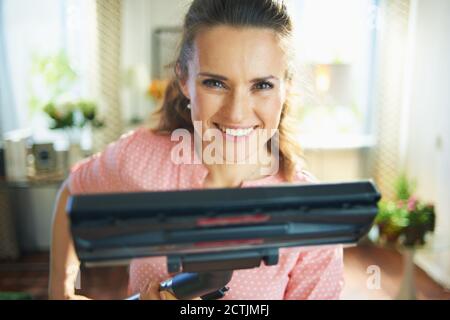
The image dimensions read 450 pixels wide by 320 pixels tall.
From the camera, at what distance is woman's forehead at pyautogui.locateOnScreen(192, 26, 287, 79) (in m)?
0.41

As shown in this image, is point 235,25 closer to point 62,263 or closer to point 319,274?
point 319,274

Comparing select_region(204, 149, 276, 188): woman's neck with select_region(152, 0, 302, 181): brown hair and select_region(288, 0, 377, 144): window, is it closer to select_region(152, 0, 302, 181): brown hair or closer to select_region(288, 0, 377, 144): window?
select_region(152, 0, 302, 181): brown hair

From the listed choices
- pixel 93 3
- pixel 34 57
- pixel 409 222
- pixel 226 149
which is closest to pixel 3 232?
pixel 34 57

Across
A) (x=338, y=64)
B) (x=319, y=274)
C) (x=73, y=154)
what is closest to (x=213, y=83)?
(x=319, y=274)

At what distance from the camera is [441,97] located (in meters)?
1.54

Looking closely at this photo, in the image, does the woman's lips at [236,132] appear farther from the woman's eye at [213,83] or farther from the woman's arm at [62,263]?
the woman's arm at [62,263]

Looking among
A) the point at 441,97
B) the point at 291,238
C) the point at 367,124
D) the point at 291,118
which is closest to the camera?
the point at 291,238

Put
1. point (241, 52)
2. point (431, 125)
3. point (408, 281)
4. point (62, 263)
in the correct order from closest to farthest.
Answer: point (241, 52) → point (62, 263) → point (408, 281) → point (431, 125)

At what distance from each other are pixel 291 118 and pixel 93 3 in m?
1.79

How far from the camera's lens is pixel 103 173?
630 mm

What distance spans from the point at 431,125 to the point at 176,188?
1404 mm

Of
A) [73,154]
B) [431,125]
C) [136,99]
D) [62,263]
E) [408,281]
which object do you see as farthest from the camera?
[136,99]

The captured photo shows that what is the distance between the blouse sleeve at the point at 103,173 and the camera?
24.1 inches
